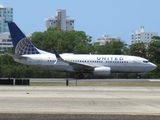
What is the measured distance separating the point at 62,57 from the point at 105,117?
117ft

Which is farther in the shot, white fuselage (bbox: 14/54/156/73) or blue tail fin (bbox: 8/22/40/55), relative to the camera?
blue tail fin (bbox: 8/22/40/55)

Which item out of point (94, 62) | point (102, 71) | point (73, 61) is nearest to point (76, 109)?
point (102, 71)

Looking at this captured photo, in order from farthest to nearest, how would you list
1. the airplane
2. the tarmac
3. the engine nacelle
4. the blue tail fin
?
1. the blue tail fin
2. the airplane
3. the engine nacelle
4. the tarmac

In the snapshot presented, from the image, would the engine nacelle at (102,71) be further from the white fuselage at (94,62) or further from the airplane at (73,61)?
the white fuselage at (94,62)

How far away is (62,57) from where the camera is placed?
5147cm

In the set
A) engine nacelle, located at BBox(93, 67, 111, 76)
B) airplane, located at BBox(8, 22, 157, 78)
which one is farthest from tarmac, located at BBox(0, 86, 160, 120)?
airplane, located at BBox(8, 22, 157, 78)

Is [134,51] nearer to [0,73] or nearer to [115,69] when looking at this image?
[115,69]

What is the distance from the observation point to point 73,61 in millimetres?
51125

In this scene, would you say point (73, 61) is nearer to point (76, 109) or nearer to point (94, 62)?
point (94, 62)

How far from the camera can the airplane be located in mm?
51000

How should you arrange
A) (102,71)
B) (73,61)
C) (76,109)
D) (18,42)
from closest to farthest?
(76,109) → (102,71) → (73,61) → (18,42)

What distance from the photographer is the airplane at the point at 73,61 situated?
5100 cm

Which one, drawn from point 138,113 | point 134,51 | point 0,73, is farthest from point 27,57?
point 138,113

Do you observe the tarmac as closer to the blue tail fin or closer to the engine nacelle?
the engine nacelle
